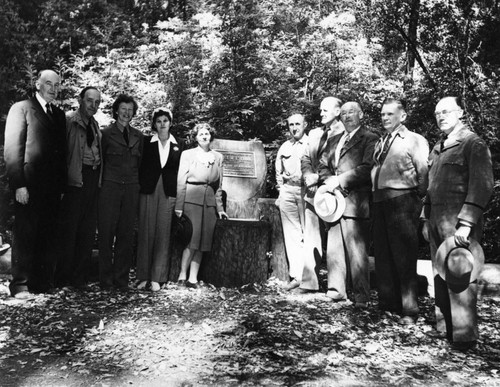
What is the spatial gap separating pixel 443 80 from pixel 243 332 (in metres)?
5.58

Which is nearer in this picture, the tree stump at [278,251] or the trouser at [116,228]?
the trouser at [116,228]

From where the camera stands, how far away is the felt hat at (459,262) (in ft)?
12.8

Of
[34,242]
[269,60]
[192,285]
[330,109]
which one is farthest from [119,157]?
[269,60]

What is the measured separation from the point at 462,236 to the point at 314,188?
202cm

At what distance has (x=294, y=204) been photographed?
6078mm

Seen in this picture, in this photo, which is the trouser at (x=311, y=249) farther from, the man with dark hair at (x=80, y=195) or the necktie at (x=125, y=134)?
the man with dark hair at (x=80, y=195)

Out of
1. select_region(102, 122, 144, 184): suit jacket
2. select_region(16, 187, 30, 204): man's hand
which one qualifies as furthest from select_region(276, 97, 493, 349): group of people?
select_region(16, 187, 30, 204): man's hand

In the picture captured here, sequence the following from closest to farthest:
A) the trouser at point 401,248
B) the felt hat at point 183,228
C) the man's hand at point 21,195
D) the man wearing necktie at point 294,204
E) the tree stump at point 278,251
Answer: the trouser at point 401,248 → the man's hand at point 21,195 → the felt hat at point 183,228 → the man wearing necktie at point 294,204 → the tree stump at point 278,251

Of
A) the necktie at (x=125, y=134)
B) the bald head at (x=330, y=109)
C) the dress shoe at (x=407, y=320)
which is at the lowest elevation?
the dress shoe at (x=407, y=320)

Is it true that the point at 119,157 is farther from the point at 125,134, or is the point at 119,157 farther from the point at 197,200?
the point at 197,200

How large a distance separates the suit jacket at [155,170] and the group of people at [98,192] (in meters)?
0.01

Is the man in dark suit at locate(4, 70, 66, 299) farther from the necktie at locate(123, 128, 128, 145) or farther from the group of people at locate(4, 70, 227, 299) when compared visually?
the necktie at locate(123, 128, 128, 145)

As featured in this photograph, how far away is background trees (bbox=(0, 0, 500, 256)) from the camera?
7457mm

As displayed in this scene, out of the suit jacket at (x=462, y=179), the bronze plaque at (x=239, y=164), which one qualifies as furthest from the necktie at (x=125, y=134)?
the suit jacket at (x=462, y=179)
